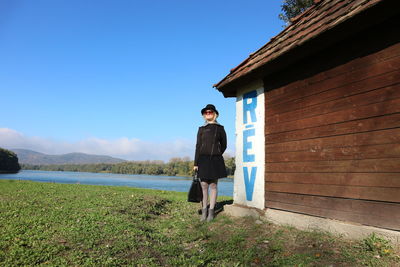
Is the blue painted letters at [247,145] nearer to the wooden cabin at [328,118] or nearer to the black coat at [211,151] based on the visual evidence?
the wooden cabin at [328,118]

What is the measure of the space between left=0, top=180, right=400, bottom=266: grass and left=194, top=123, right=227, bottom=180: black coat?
1.13 m

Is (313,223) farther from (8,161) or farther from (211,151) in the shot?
(8,161)

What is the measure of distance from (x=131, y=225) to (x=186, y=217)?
6.40 ft

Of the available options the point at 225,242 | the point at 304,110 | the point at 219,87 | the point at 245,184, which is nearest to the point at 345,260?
the point at 225,242

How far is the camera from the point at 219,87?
752 cm

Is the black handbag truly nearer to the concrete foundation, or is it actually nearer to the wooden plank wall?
the concrete foundation

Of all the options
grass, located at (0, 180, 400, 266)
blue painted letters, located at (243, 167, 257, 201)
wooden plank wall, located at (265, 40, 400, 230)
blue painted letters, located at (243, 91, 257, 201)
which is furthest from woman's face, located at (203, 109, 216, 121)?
grass, located at (0, 180, 400, 266)

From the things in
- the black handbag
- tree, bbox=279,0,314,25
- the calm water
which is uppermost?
tree, bbox=279,0,314,25

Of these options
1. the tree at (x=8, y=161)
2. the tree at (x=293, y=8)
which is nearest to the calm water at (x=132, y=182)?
the tree at (x=293, y=8)

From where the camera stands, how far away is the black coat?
240 inches

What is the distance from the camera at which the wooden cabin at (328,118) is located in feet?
12.7

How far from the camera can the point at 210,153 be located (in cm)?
616

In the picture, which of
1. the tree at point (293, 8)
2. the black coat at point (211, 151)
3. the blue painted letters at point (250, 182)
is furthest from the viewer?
the tree at point (293, 8)

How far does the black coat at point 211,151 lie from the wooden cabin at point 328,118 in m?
0.85
